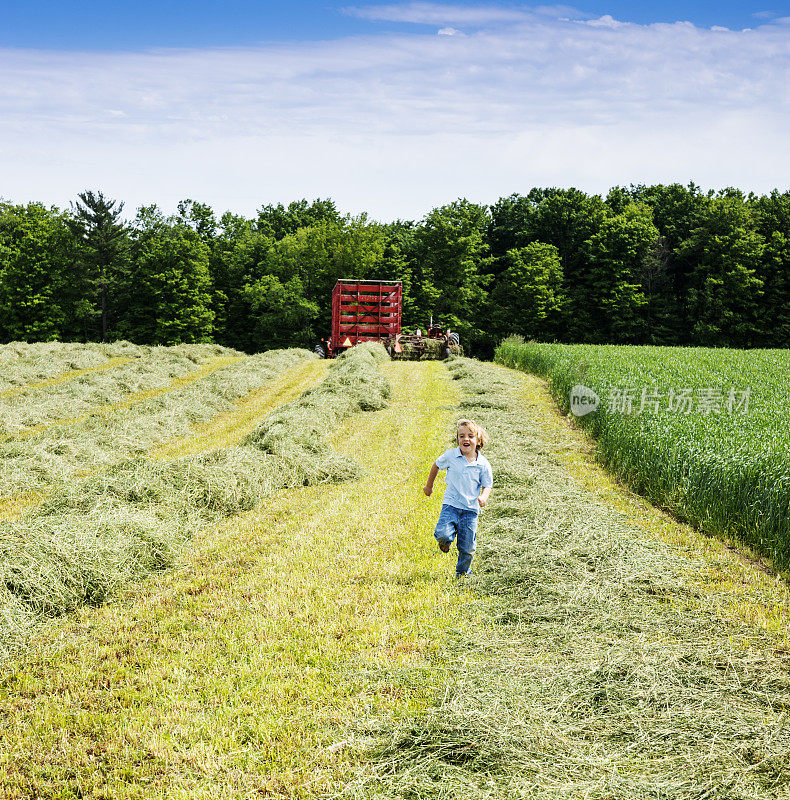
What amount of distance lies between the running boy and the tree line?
147 feet

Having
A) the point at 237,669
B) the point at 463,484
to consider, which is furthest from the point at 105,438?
the point at 463,484

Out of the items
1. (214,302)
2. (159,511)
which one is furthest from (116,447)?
(214,302)

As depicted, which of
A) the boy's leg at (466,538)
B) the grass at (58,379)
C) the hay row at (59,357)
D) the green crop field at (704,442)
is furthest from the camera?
the hay row at (59,357)

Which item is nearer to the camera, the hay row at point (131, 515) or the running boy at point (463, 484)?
the hay row at point (131, 515)

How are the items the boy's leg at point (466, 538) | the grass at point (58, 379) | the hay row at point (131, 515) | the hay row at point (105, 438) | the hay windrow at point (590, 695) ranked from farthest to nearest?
the grass at point (58, 379)
the hay row at point (105, 438)
the boy's leg at point (466, 538)
the hay row at point (131, 515)
the hay windrow at point (590, 695)

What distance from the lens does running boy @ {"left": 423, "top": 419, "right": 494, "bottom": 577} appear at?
533cm

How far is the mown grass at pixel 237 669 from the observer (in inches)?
136

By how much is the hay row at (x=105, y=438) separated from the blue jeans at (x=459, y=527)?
599 centimetres

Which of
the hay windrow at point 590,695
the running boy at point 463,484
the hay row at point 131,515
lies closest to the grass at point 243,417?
the hay row at point 131,515

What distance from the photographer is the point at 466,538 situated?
18.1ft

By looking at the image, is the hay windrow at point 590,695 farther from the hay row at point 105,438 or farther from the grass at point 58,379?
the grass at point 58,379

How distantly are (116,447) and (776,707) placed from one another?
9903 millimetres

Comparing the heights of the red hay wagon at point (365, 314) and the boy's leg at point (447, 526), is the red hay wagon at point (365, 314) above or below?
above

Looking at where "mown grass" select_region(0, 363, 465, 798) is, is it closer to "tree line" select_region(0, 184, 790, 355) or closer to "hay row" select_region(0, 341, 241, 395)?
"hay row" select_region(0, 341, 241, 395)
